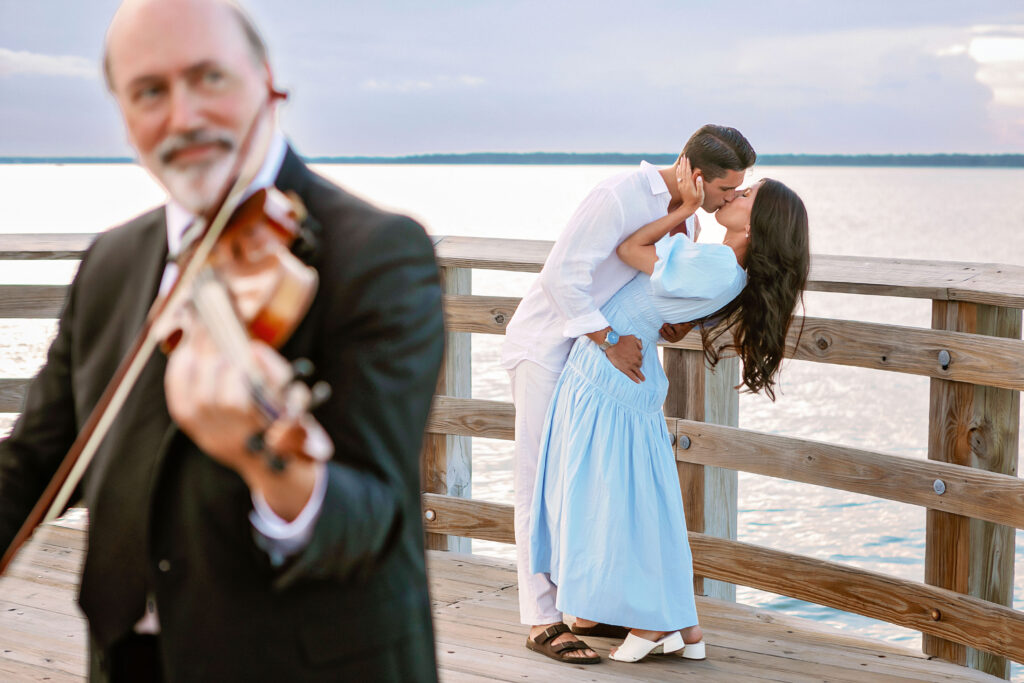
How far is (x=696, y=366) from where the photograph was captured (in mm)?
3357

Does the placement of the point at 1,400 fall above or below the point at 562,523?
above

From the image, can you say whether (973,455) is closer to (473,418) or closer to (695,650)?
(695,650)

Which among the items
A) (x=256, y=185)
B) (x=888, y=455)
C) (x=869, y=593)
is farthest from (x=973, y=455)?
(x=256, y=185)

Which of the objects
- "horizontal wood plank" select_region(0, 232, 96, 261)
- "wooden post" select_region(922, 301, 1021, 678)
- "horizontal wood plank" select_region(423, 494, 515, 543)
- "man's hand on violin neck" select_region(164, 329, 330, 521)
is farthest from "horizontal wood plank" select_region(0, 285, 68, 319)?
"man's hand on violin neck" select_region(164, 329, 330, 521)

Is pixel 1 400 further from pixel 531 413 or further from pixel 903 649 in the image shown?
pixel 903 649

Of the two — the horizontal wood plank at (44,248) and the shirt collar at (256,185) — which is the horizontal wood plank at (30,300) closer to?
the horizontal wood plank at (44,248)

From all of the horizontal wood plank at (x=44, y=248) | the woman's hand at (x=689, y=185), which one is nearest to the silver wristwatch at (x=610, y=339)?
the woman's hand at (x=689, y=185)

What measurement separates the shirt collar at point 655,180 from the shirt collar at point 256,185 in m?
1.99

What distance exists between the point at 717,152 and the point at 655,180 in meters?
0.19

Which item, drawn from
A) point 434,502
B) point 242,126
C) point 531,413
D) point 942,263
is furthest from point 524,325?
point 242,126

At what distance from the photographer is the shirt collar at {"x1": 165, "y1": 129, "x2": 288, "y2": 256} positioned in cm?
104

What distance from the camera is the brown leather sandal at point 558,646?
2.93 m

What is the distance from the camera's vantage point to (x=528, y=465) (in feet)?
10.5

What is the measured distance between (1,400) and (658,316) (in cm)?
232
